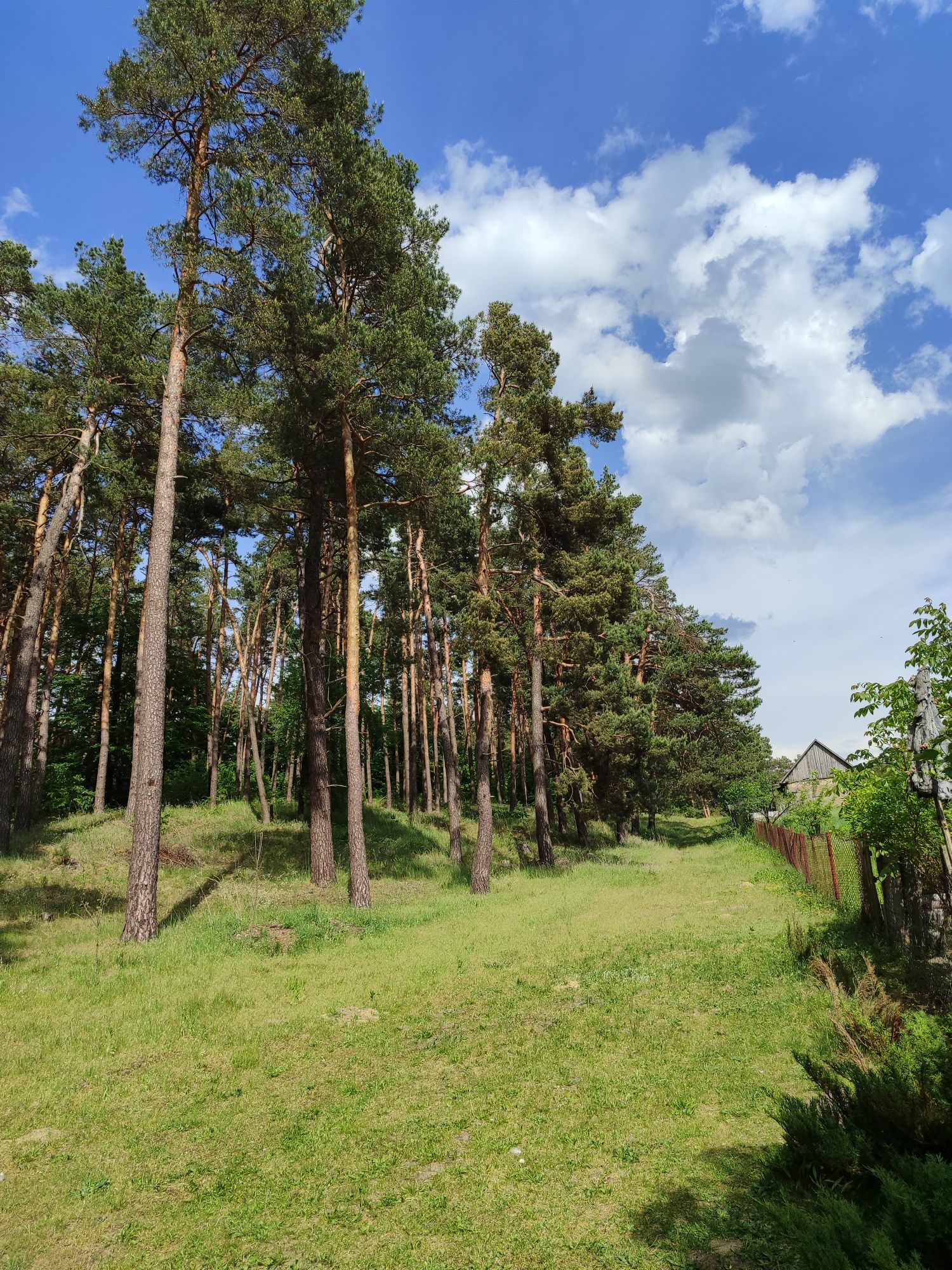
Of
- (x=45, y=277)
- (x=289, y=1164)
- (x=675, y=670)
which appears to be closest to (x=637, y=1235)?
(x=289, y=1164)

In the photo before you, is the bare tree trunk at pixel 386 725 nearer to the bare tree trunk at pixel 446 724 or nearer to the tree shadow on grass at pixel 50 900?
the bare tree trunk at pixel 446 724

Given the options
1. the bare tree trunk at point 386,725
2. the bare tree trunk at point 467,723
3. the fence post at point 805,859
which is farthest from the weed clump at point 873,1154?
the bare tree trunk at point 467,723

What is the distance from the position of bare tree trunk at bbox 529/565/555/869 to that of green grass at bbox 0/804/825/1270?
753 cm

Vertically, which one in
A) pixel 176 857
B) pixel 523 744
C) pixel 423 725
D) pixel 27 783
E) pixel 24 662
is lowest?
pixel 176 857

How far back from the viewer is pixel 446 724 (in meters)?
22.9

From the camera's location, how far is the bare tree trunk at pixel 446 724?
2152 cm

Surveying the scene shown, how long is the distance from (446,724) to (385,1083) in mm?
16885

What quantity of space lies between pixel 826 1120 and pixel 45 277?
20.7 m

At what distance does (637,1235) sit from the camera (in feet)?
12.2

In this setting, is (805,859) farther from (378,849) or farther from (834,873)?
(378,849)

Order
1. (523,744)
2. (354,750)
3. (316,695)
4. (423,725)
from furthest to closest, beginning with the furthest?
(523,744), (423,725), (316,695), (354,750)

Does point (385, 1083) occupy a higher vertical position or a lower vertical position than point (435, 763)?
lower

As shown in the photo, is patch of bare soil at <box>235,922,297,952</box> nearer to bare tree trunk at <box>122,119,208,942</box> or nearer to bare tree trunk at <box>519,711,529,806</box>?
bare tree trunk at <box>122,119,208,942</box>

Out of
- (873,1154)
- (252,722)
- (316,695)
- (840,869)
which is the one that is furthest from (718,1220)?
(252,722)
